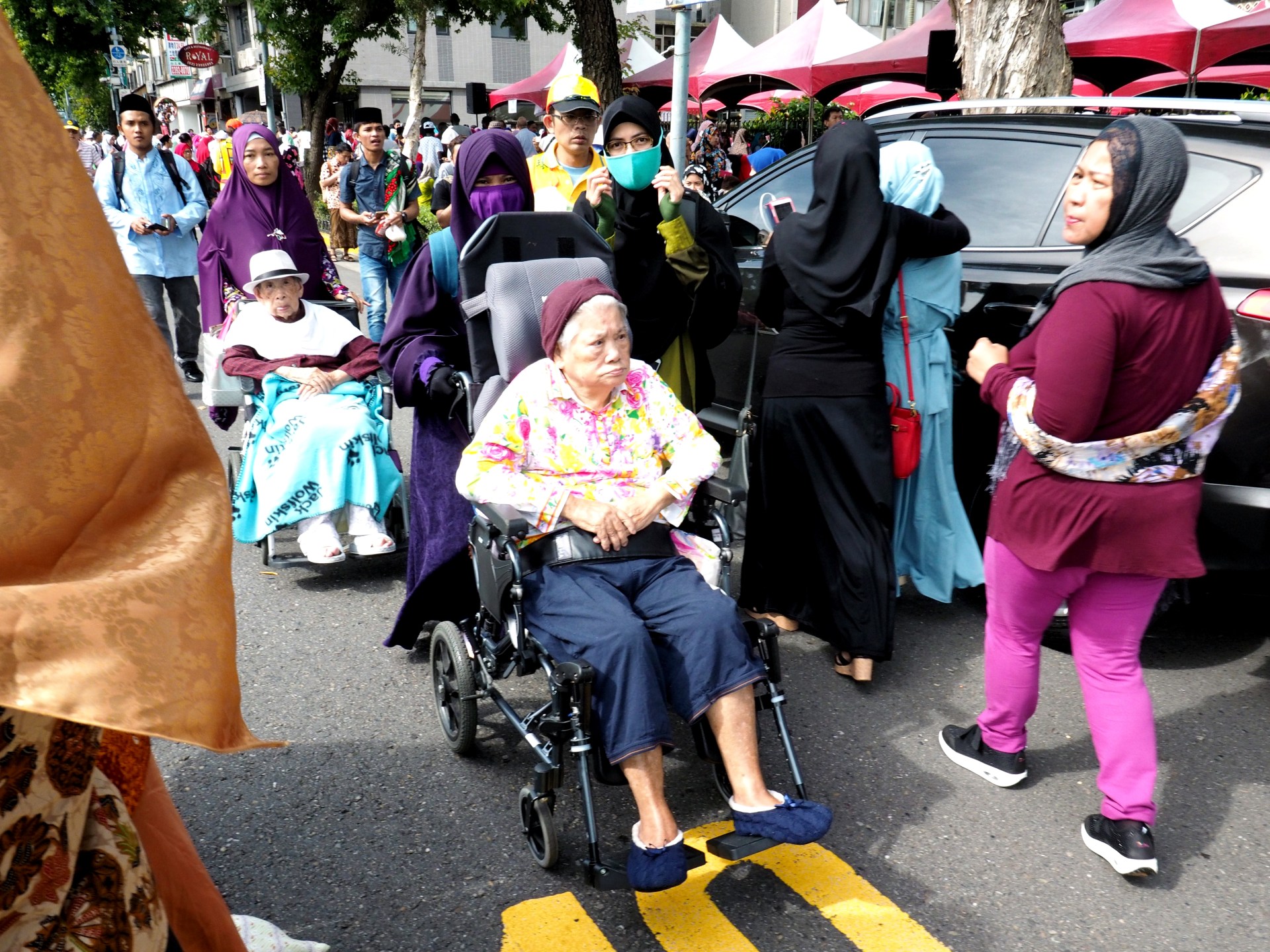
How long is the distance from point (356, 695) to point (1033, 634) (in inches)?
88.2

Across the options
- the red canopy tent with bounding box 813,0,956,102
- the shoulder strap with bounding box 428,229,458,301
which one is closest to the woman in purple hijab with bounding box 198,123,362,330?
the shoulder strap with bounding box 428,229,458,301

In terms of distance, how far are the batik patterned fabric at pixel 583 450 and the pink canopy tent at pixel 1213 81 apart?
484 inches

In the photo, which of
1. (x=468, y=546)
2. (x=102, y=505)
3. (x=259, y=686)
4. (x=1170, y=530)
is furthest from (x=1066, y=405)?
(x=259, y=686)

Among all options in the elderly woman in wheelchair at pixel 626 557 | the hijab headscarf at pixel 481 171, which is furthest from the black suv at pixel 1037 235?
the elderly woman in wheelchair at pixel 626 557

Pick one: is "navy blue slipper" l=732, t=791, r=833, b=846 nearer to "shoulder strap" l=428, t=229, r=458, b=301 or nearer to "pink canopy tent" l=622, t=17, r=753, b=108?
"shoulder strap" l=428, t=229, r=458, b=301

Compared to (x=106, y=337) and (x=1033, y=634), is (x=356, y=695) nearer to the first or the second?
(x=1033, y=634)

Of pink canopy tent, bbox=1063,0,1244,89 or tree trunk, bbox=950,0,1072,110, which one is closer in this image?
tree trunk, bbox=950,0,1072,110

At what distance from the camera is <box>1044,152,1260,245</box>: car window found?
342cm

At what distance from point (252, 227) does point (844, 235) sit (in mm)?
3662

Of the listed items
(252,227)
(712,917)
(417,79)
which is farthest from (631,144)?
(417,79)

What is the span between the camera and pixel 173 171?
7926 mm

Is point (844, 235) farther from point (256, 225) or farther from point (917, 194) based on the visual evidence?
point (256, 225)

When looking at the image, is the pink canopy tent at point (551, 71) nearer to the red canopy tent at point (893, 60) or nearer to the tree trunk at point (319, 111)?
the tree trunk at point (319, 111)

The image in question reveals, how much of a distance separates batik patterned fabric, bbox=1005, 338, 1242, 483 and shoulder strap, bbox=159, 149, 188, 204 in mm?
7267
